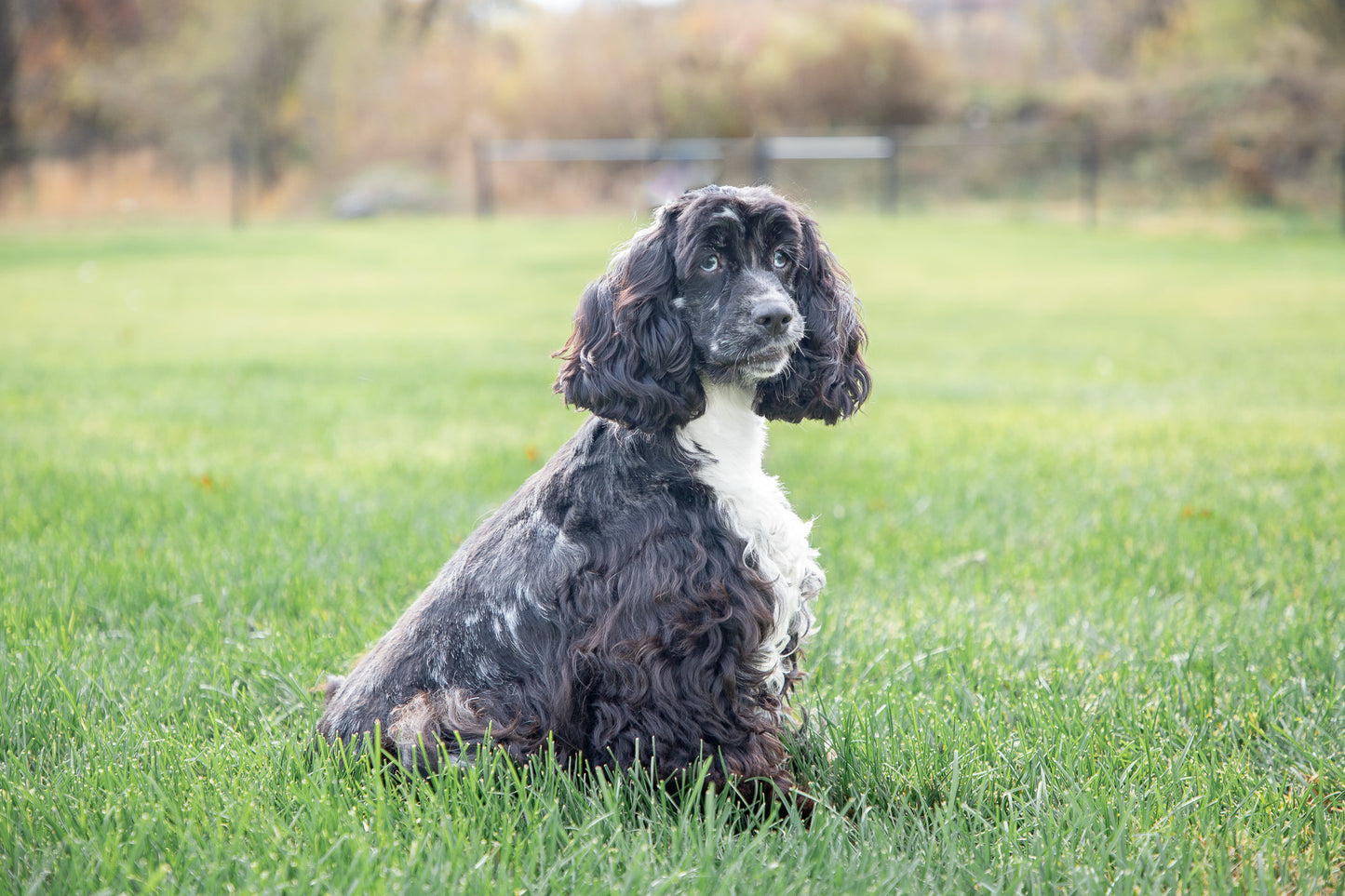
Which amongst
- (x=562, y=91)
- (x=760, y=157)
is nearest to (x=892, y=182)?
(x=760, y=157)

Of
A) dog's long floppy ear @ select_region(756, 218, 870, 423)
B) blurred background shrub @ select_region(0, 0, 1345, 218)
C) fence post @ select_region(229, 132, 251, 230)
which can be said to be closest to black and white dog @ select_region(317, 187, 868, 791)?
dog's long floppy ear @ select_region(756, 218, 870, 423)

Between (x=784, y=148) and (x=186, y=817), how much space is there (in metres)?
28.9

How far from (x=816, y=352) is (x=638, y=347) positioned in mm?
541

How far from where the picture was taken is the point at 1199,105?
98.0 ft

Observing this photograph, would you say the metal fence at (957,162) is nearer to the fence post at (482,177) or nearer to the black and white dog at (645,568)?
the fence post at (482,177)

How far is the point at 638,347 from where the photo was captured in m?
2.60

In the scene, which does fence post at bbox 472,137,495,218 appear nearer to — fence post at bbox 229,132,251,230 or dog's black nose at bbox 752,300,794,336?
fence post at bbox 229,132,251,230

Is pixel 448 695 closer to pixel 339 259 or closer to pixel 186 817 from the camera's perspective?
pixel 186 817

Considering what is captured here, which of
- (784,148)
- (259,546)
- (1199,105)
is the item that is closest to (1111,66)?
(1199,105)

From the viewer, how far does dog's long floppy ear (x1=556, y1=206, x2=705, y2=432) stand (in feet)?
8.48

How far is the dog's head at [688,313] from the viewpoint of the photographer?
259cm

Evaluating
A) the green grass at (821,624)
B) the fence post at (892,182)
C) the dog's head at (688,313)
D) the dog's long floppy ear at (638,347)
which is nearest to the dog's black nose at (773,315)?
the dog's head at (688,313)

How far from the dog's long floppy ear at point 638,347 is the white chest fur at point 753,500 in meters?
0.09

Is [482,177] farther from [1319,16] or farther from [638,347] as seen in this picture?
[638,347]
